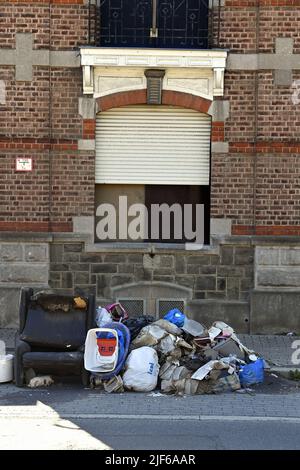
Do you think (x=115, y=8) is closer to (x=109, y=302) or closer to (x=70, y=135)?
(x=70, y=135)

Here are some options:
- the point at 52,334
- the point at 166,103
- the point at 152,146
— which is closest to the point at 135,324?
the point at 52,334

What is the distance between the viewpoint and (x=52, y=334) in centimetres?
958

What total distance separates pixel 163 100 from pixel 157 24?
1.30 meters

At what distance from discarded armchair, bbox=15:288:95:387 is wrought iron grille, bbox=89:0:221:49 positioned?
4888 mm

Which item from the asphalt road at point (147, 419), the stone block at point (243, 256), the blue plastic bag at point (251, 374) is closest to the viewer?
the asphalt road at point (147, 419)

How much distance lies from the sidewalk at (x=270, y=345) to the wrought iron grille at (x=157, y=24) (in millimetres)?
4802

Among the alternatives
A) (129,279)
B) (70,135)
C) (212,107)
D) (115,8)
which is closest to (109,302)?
(129,279)

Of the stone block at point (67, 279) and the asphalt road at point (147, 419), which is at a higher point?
the stone block at point (67, 279)

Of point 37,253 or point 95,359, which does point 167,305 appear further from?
point 95,359

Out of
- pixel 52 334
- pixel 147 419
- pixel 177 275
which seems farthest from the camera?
pixel 177 275

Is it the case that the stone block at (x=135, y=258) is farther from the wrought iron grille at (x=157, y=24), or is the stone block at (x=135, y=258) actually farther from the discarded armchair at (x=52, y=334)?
the wrought iron grille at (x=157, y=24)

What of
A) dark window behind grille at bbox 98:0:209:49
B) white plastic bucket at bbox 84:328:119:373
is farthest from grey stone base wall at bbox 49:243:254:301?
dark window behind grille at bbox 98:0:209:49

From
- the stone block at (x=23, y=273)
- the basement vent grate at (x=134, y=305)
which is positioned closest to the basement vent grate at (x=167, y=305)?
the basement vent grate at (x=134, y=305)

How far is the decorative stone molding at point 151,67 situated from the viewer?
1218 cm
